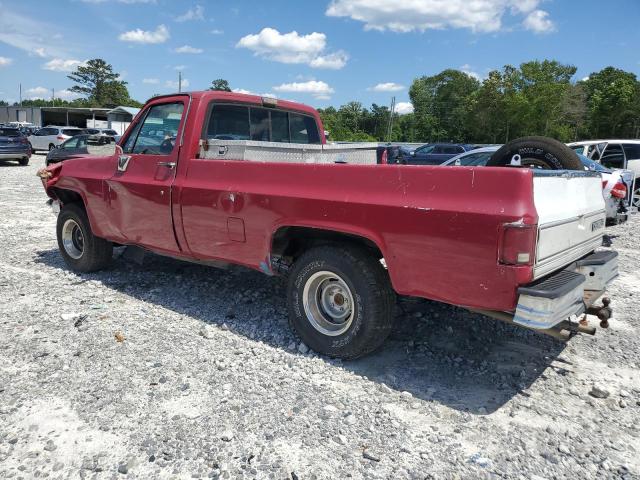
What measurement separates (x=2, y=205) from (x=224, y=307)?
8790 millimetres

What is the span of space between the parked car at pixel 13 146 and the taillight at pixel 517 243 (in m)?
23.5

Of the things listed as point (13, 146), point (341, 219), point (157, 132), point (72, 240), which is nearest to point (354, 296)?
point (341, 219)

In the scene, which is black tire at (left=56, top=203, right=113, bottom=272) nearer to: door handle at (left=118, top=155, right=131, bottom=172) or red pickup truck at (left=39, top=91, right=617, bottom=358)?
red pickup truck at (left=39, top=91, right=617, bottom=358)

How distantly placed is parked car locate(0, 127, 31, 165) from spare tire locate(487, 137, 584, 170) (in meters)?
22.0

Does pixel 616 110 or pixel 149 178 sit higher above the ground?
pixel 616 110

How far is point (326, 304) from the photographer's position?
385 cm

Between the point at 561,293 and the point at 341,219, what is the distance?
1.43m

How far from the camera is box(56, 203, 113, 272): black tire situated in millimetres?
5660

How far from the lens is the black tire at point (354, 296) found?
3.42 metres

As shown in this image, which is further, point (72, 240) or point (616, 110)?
point (616, 110)

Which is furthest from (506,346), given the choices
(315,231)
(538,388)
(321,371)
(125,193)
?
(125,193)

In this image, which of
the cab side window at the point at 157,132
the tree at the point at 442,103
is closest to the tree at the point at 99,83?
the tree at the point at 442,103

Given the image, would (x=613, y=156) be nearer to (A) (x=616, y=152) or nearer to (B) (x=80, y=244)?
(A) (x=616, y=152)

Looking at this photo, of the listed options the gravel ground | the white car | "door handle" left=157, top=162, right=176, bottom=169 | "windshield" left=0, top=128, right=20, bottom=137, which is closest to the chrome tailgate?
the gravel ground
